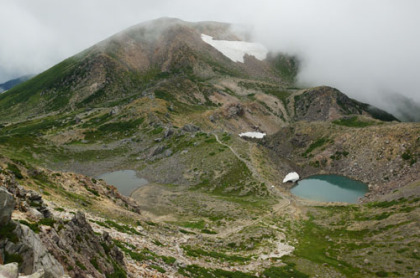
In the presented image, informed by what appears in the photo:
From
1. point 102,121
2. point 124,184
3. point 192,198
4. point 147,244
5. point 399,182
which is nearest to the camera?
point 147,244

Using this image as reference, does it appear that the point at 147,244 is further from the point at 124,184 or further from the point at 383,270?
the point at 124,184

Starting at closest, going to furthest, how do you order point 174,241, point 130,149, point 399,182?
point 174,241, point 399,182, point 130,149

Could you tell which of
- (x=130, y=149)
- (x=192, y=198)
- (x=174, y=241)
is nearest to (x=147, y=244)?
(x=174, y=241)

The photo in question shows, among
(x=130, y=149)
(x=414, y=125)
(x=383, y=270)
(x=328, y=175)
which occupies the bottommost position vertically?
(x=328, y=175)

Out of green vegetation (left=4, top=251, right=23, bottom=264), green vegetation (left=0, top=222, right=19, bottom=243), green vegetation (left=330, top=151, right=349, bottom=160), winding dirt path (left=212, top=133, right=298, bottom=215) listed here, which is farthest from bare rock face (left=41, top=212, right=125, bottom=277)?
green vegetation (left=330, top=151, right=349, bottom=160)

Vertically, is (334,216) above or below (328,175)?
above

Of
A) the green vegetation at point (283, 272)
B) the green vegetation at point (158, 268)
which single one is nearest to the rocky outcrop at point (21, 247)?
the green vegetation at point (158, 268)
